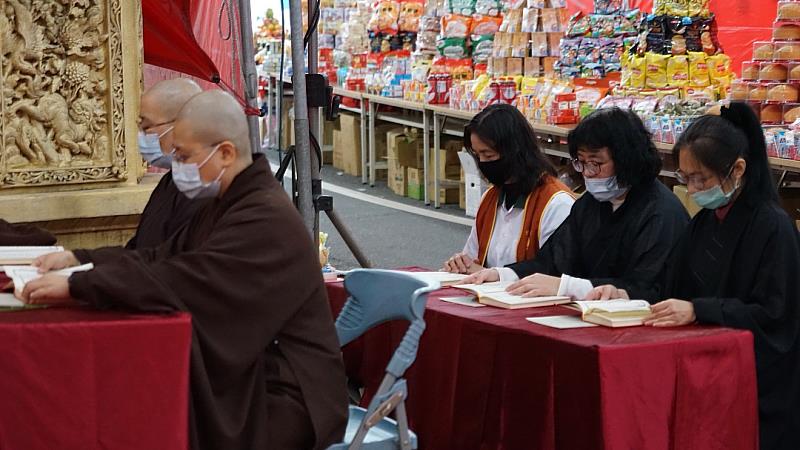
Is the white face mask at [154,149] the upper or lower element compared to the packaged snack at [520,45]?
lower

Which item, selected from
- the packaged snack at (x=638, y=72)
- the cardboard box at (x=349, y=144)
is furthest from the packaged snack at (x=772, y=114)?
the cardboard box at (x=349, y=144)

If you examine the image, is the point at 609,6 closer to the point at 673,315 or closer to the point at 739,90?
the point at 739,90

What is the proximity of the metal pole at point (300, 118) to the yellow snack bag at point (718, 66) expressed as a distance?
12.0ft

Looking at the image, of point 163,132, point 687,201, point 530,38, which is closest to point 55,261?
point 163,132

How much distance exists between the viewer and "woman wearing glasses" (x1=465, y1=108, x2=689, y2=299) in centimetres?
384

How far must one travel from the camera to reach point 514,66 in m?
9.76

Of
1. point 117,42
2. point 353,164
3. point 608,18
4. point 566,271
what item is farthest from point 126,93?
point 353,164

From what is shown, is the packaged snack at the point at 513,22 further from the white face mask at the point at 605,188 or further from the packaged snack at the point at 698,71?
the white face mask at the point at 605,188

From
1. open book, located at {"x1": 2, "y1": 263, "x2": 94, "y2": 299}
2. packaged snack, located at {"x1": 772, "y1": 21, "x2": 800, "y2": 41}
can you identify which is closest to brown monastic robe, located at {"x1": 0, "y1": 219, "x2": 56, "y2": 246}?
open book, located at {"x1": 2, "y1": 263, "x2": 94, "y2": 299}

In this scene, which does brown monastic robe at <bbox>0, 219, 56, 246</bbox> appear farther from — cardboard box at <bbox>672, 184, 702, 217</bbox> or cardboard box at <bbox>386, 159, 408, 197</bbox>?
cardboard box at <bbox>386, 159, 408, 197</bbox>

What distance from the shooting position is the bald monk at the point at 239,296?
2.74 metres

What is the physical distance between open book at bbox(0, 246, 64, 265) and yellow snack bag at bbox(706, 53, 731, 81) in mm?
5240

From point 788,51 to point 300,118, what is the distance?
3.23 m

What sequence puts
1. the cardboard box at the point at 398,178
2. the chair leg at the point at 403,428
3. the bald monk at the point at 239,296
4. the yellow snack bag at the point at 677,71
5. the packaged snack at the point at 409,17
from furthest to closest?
the packaged snack at the point at 409,17
the cardboard box at the point at 398,178
the yellow snack bag at the point at 677,71
the chair leg at the point at 403,428
the bald monk at the point at 239,296
